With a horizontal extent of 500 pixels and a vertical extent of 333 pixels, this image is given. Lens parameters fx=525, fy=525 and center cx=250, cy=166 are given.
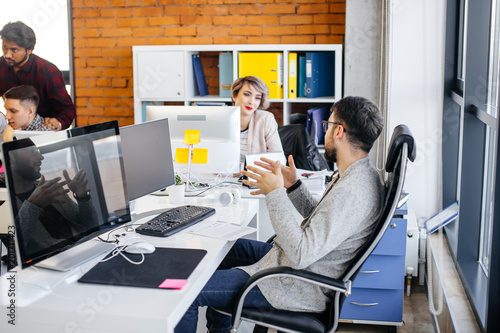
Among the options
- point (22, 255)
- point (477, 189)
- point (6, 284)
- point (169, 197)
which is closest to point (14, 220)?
point (22, 255)

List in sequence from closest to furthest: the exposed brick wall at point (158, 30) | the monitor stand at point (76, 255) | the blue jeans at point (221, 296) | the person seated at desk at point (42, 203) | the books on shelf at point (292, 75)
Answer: the person seated at desk at point (42, 203), the monitor stand at point (76, 255), the blue jeans at point (221, 296), the books on shelf at point (292, 75), the exposed brick wall at point (158, 30)

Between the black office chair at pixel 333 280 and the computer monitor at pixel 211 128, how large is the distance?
1039mm

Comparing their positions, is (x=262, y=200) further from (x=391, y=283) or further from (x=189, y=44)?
(x=189, y=44)

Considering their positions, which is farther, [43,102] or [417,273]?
[43,102]

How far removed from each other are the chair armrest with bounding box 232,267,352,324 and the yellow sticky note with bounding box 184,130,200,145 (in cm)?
110

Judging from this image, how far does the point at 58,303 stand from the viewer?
137 centimetres

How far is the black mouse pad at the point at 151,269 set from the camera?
1493 mm

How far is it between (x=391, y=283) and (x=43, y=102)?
3.49 meters

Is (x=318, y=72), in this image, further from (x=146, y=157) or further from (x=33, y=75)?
(x=33, y=75)

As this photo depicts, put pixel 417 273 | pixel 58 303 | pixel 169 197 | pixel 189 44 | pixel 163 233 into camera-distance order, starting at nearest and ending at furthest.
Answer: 1. pixel 58 303
2. pixel 163 233
3. pixel 169 197
4. pixel 417 273
5. pixel 189 44

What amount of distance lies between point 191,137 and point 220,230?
802mm

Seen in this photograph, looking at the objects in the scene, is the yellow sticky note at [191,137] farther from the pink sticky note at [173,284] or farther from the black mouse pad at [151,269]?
the pink sticky note at [173,284]

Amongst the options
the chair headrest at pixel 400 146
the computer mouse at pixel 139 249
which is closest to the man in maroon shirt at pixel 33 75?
the computer mouse at pixel 139 249

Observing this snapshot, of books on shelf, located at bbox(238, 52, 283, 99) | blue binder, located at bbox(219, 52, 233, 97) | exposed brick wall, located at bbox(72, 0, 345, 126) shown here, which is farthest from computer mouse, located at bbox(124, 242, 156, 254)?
exposed brick wall, located at bbox(72, 0, 345, 126)
